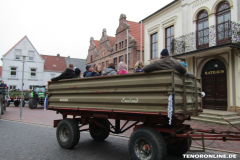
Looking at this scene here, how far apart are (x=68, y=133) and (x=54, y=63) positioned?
42391 mm

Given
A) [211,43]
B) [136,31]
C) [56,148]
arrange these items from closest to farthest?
[56,148]
[211,43]
[136,31]

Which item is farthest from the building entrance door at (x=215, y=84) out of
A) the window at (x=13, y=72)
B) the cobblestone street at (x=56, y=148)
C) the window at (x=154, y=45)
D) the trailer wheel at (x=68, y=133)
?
the window at (x=13, y=72)

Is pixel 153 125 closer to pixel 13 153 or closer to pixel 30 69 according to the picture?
pixel 13 153

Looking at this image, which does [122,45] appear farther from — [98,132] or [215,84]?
[98,132]

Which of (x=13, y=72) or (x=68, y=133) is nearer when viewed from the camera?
(x=68, y=133)

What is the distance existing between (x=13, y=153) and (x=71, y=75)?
8.23 feet

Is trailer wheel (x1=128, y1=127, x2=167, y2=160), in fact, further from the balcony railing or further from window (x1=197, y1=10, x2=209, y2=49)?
window (x1=197, y1=10, x2=209, y2=49)

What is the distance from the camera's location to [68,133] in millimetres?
5621

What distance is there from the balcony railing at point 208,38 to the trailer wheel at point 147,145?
28.6 ft

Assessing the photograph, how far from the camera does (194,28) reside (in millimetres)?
13359

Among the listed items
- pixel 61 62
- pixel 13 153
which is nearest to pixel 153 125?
pixel 13 153

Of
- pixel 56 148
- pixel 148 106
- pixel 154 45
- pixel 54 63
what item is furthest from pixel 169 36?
pixel 54 63

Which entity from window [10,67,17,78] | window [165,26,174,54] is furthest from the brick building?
window [10,67,17,78]

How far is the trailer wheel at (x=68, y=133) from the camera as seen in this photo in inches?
213
